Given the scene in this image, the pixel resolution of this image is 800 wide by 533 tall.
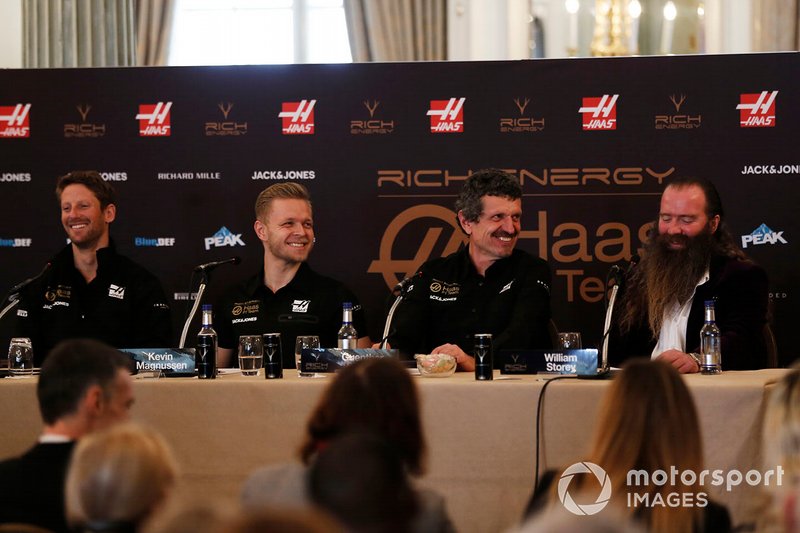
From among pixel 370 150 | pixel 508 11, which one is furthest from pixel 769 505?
pixel 508 11

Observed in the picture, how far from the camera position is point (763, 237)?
5.05 metres

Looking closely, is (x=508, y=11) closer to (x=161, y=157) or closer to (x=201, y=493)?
(x=161, y=157)

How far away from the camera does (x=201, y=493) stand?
3318mm

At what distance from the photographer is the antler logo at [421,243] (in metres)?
5.24

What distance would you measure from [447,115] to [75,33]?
279 cm

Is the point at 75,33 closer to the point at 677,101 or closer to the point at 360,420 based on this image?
the point at 677,101

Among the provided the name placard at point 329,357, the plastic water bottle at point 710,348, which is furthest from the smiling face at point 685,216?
the name placard at point 329,357

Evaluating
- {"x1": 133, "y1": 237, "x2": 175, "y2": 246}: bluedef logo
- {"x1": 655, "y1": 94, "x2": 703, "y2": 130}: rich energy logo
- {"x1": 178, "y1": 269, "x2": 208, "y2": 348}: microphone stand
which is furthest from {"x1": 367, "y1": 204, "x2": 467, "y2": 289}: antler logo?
{"x1": 178, "y1": 269, "x2": 208, "y2": 348}: microphone stand

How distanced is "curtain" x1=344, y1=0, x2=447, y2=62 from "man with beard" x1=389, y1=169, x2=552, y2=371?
2.36 meters

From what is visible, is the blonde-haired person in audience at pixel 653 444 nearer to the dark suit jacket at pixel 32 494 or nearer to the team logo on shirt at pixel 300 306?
the dark suit jacket at pixel 32 494

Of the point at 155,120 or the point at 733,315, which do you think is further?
the point at 155,120

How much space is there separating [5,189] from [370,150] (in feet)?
6.36

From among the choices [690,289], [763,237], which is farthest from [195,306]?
[763,237]

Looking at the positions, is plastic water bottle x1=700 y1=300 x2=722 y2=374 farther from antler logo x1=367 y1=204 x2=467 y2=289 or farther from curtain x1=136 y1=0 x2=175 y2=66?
curtain x1=136 y1=0 x2=175 y2=66
